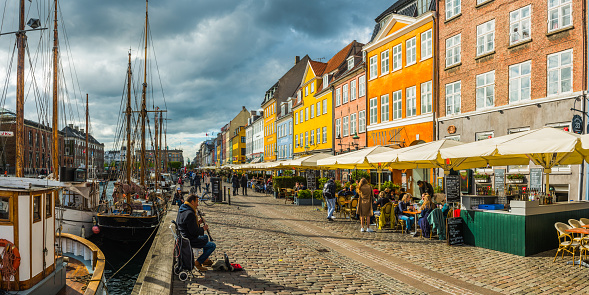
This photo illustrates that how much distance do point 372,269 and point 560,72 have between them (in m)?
13.8

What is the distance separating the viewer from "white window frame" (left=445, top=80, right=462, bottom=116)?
22.2 meters

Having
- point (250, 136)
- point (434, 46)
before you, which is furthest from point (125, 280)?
point (250, 136)

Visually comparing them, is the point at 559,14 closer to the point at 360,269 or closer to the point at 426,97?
the point at 426,97

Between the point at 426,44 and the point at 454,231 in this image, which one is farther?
the point at 426,44

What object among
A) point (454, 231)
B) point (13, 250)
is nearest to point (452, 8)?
point (454, 231)

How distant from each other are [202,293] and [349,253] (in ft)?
14.4

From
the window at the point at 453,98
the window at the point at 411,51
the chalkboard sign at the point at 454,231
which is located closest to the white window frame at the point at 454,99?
the window at the point at 453,98

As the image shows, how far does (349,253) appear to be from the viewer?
9891 mm

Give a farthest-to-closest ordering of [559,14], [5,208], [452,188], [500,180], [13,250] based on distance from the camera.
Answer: [500,180] → [559,14] → [452,188] → [5,208] → [13,250]

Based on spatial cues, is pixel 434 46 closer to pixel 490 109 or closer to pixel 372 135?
pixel 490 109

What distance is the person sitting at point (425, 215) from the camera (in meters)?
12.1

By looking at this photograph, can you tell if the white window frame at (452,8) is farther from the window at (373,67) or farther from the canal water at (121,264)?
the canal water at (121,264)

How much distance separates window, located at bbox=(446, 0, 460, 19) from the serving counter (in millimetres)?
14764

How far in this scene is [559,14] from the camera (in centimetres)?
1683
